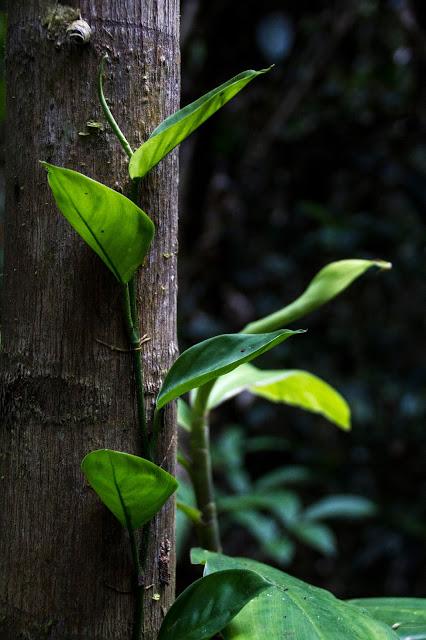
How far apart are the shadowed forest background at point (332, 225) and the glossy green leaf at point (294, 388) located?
1.18 m

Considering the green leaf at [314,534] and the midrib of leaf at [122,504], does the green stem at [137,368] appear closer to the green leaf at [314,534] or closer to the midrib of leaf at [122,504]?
the midrib of leaf at [122,504]

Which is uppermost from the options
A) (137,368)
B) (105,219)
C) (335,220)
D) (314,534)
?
(335,220)

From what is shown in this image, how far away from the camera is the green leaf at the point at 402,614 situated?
57 cm

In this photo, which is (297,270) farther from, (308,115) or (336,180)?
(308,115)

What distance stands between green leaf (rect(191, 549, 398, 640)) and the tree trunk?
79mm

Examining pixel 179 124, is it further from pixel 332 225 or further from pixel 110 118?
pixel 332 225

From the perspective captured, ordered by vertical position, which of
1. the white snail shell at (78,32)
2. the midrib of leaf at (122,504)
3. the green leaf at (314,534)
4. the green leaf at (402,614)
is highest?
the white snail shell at (78,32)

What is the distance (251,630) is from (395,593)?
2108mm

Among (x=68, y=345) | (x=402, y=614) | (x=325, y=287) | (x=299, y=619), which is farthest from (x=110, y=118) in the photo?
(x=402, y=614)

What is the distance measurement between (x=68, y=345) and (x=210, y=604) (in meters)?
0.21

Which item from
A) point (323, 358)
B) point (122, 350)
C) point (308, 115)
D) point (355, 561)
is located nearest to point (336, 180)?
point (308, 115)

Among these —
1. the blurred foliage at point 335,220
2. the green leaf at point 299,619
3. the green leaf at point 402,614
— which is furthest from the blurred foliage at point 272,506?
the green leaf at point 299,619

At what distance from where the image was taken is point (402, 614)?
62 centimetres

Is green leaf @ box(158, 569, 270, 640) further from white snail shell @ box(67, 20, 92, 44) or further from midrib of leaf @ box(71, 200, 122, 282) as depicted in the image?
white snail shell @ box(67, 20, 92, 44)
